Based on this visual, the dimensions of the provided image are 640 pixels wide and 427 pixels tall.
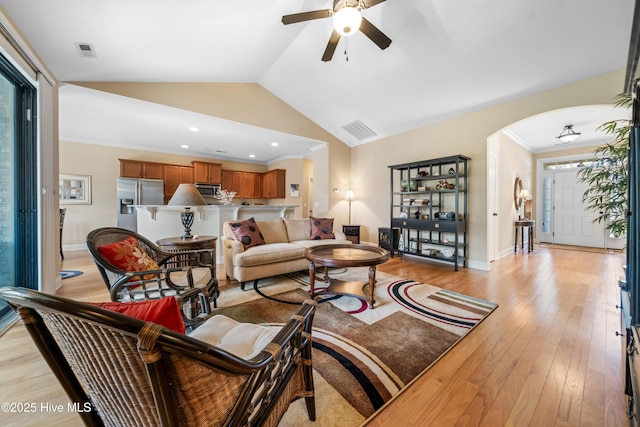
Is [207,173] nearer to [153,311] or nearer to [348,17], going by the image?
[348,17]

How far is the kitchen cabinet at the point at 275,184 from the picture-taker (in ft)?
24.5

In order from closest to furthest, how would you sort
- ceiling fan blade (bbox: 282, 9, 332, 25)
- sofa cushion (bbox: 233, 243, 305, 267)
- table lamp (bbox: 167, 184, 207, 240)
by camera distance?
ceiling fan blade (bbox: 282, 9, 332, 25) < table lamp (bbox: 167, 184, 207, 240) < sofa cushion (bbox: 233, 243, 305, 267)

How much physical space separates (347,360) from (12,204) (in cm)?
350

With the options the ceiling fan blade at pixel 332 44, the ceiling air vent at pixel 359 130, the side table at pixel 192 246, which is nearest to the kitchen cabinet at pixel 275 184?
the ceiling air vent at pixel 359 130

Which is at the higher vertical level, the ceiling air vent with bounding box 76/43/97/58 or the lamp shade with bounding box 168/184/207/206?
the ceiling air vent with bounding box 76/43/97/58

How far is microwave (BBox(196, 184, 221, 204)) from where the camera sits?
682cm

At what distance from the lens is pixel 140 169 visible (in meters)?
6.00

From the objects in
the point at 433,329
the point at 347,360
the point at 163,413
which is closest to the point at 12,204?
the point at 163,413

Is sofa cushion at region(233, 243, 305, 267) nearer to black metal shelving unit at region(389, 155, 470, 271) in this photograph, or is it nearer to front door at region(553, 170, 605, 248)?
black metal shelving unit at region(389, 155, 470, 271)

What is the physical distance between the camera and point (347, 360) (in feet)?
5.41

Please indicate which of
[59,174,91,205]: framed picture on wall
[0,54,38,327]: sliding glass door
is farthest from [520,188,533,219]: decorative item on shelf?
[59,174,91,205]: framed picture on wall

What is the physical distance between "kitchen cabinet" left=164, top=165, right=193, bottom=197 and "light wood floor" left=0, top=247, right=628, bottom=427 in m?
3.98

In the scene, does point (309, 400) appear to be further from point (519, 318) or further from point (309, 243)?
point (309, 243)

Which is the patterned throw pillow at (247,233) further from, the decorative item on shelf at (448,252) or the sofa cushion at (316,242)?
the decorative item on shelf at (448,252)
